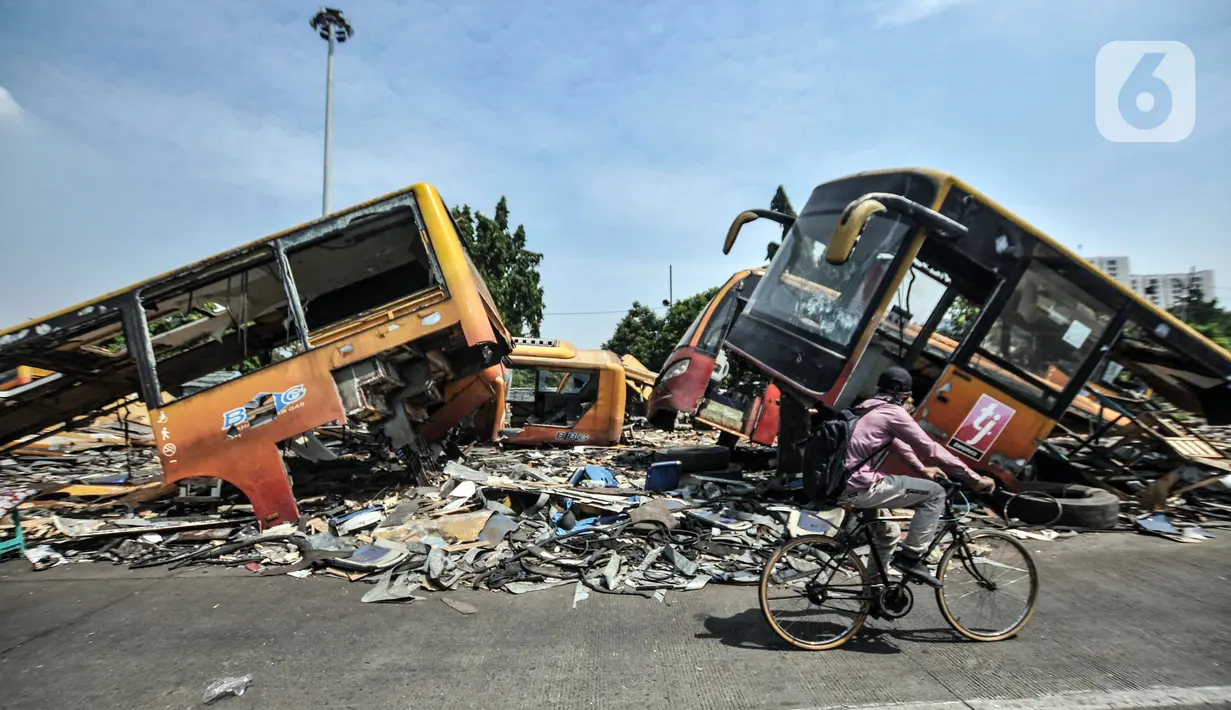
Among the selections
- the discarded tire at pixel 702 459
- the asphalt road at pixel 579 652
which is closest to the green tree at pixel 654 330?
the discarded tire at pixel 702 459

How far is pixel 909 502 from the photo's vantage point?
3.70 meters

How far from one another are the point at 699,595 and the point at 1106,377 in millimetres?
5904

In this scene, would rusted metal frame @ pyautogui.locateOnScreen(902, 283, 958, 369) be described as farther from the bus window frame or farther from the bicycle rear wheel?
the bicycle rear wheel

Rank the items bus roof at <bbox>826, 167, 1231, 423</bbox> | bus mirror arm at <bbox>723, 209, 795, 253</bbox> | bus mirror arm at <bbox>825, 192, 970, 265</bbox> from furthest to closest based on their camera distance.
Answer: bus mirror arm at <bbox>723, 209, 795, 253</bbox>, bus roof at <bbox>826, 167, 1231, 423</bbox>, bus mirror arm at <bbox>825, 192, 970, 265</bbox>

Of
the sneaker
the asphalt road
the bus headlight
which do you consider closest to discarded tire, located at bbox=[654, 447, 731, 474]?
the bus headlight

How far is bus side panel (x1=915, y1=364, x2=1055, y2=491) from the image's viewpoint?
6074 mm

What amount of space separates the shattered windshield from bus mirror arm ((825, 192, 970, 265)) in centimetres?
19

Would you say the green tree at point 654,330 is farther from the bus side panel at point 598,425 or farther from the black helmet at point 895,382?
the black helmet at point 895,382

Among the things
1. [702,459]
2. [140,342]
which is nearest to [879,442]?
[702,459]

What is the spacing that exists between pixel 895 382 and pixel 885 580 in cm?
122

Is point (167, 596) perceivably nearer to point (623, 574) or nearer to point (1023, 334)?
point (623, 574)

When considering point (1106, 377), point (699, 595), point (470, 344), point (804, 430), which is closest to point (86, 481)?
point (470, 344)

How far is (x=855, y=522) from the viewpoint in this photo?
13.0 feet

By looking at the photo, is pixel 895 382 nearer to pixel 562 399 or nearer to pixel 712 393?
pixel 712 393
